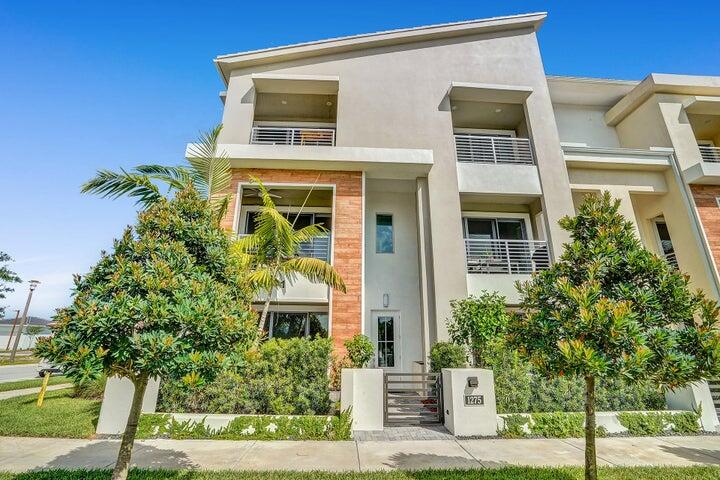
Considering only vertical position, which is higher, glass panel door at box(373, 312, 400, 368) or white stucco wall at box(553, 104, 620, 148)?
white stucco wall at box(553, 104, 620, 148)

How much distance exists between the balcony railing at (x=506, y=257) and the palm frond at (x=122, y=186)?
387 inches

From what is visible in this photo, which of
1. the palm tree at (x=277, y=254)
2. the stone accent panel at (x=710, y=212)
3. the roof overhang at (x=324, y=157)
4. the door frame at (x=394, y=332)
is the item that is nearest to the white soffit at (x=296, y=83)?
the roof overhang at (x=324, y=157)

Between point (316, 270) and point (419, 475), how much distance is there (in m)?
5.74

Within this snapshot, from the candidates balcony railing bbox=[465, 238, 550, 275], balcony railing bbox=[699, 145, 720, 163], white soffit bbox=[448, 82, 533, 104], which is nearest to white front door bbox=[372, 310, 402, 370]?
balcony railing bbox=[465, 238, 550, 275]

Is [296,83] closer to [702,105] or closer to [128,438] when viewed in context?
[128,438]

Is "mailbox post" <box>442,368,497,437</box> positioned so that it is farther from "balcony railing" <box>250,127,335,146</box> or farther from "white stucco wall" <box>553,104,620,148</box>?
"white stucco wall" <box>553,104,620,148</box>

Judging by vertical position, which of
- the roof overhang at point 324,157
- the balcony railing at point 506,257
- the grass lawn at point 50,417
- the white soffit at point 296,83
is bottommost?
the grass lawn at point 50,417

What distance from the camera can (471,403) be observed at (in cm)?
711

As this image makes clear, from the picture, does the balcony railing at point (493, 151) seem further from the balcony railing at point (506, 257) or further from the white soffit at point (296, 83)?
the white soffit at point (296, 83)

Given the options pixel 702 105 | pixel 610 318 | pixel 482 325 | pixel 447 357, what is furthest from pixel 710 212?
pixel 610 318

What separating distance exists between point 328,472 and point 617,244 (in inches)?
207

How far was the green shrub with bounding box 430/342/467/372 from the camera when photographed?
848 centimetres

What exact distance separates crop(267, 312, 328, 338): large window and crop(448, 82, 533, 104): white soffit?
9757mm

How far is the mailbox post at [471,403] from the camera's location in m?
6.95
